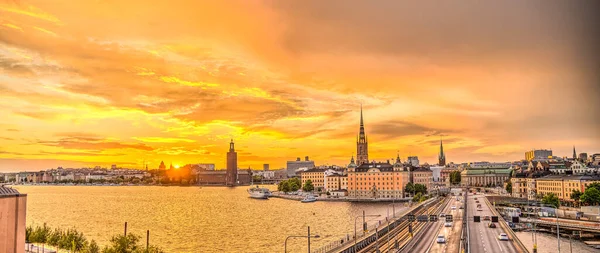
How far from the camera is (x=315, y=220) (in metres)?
73.9

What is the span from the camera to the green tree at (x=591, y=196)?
71.3 meters

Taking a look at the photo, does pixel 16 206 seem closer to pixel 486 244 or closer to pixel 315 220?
pixel 486 244

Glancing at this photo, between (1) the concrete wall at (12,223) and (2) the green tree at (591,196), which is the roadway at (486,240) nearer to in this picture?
(2) the green tree at (591,196)

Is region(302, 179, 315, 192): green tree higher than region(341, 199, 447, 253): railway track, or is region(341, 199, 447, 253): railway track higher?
region(302, 179, 315, 192): green tree

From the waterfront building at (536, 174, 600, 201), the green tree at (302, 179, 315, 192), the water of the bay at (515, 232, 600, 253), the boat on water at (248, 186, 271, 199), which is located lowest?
the water of the bay at (515, 232, 600, 253)

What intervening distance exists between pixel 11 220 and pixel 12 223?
0.19 m

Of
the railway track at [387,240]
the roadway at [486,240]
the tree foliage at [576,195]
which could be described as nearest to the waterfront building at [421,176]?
the tree foliage at [576,195]

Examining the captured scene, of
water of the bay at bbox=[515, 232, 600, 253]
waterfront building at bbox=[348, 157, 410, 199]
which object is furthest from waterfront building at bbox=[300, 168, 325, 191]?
water of the bay at bbox=[515, 232, 600, 253]

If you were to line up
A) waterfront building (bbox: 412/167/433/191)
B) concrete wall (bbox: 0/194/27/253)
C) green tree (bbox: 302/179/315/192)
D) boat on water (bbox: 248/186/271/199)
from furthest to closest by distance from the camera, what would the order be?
green tree (bbox: 302/179/315/192) < boat on water (bbox: 248/186/271/199) < waterfront building (bbox: 412/167/433/191) < concrete wall (bbox: 0/194/27/253)

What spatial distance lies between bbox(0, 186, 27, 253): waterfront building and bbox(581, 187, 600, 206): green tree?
7533cm

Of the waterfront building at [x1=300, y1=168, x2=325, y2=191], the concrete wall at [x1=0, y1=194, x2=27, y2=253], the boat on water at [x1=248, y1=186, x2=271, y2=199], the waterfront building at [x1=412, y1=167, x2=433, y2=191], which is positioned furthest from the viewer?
the waterfront building at [x1=300, y1=168, x2=325, y2=191]

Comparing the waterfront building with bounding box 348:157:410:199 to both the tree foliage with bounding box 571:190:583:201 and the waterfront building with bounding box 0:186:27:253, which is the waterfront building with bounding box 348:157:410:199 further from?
the waterfront building with bounding box 0:186:27:253

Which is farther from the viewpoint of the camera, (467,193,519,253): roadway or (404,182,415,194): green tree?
(404,182,415,194): green tree

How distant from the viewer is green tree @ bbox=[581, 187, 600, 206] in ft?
234
